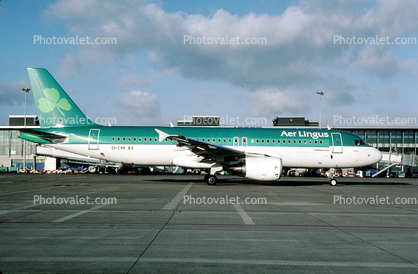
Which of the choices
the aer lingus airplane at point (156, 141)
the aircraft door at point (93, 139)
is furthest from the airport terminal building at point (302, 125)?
the aircraft door at point (93, 139)

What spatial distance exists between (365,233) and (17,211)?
30.2 feet

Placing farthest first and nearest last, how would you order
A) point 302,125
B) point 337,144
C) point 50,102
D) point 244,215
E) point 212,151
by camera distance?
1. point 302,125
2. point 337,144
3. point 50,102
4. point 212,151
5. point 244,215

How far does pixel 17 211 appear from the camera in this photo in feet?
30.3

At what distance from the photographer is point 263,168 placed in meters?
19.2

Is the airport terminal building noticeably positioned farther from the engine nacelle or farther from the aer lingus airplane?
the engine nacelle

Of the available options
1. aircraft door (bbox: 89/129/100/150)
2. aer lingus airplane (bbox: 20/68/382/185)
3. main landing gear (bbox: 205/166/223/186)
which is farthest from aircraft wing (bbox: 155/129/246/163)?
aircraft door (bbox: 89/129/100/150)

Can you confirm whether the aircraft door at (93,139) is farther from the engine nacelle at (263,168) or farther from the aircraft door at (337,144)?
the aircraft door at (337,144)

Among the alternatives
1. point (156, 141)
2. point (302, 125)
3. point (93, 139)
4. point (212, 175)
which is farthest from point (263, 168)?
point (302, 125)

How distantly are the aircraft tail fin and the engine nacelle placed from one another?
12977 mm

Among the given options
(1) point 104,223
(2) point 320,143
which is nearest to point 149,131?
(2) point 320,143

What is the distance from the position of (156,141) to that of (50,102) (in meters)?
8.18

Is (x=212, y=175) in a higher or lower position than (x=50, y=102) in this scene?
lower

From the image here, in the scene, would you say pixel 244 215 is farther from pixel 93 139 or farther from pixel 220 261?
pixel 93 139

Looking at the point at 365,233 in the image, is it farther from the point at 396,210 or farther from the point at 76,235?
the point at 76,235
